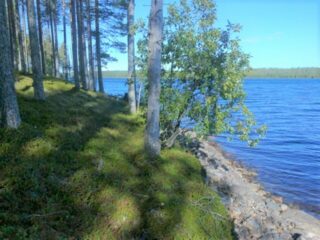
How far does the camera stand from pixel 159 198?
6.81m

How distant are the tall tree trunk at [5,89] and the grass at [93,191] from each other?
0.36 m

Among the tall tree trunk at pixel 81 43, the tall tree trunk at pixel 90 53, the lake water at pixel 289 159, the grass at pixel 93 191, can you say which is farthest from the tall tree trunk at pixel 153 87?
the tall tree trunk at pixel 90 53

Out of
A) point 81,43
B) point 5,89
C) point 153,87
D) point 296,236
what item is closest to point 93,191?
point 5,89

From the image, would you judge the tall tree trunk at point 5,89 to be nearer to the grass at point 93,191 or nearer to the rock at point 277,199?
the grass at point 93,191

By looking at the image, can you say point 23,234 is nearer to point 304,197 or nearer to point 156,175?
point 156,175

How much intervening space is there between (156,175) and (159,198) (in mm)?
1059

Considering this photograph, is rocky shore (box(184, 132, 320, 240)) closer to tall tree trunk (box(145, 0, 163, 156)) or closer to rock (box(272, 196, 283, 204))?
rock (box(272, 196, 283, 204))

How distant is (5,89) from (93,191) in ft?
11.2

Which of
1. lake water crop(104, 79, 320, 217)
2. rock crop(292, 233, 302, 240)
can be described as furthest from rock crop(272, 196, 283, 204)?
rock crop(292, 233, 302, 240)

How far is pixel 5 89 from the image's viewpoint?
24.7 ft

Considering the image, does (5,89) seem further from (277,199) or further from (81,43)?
(81,43)

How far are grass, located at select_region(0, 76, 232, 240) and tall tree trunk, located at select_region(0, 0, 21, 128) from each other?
0.36 m

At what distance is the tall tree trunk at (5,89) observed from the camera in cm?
754

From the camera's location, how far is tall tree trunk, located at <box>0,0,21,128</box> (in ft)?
24.7
